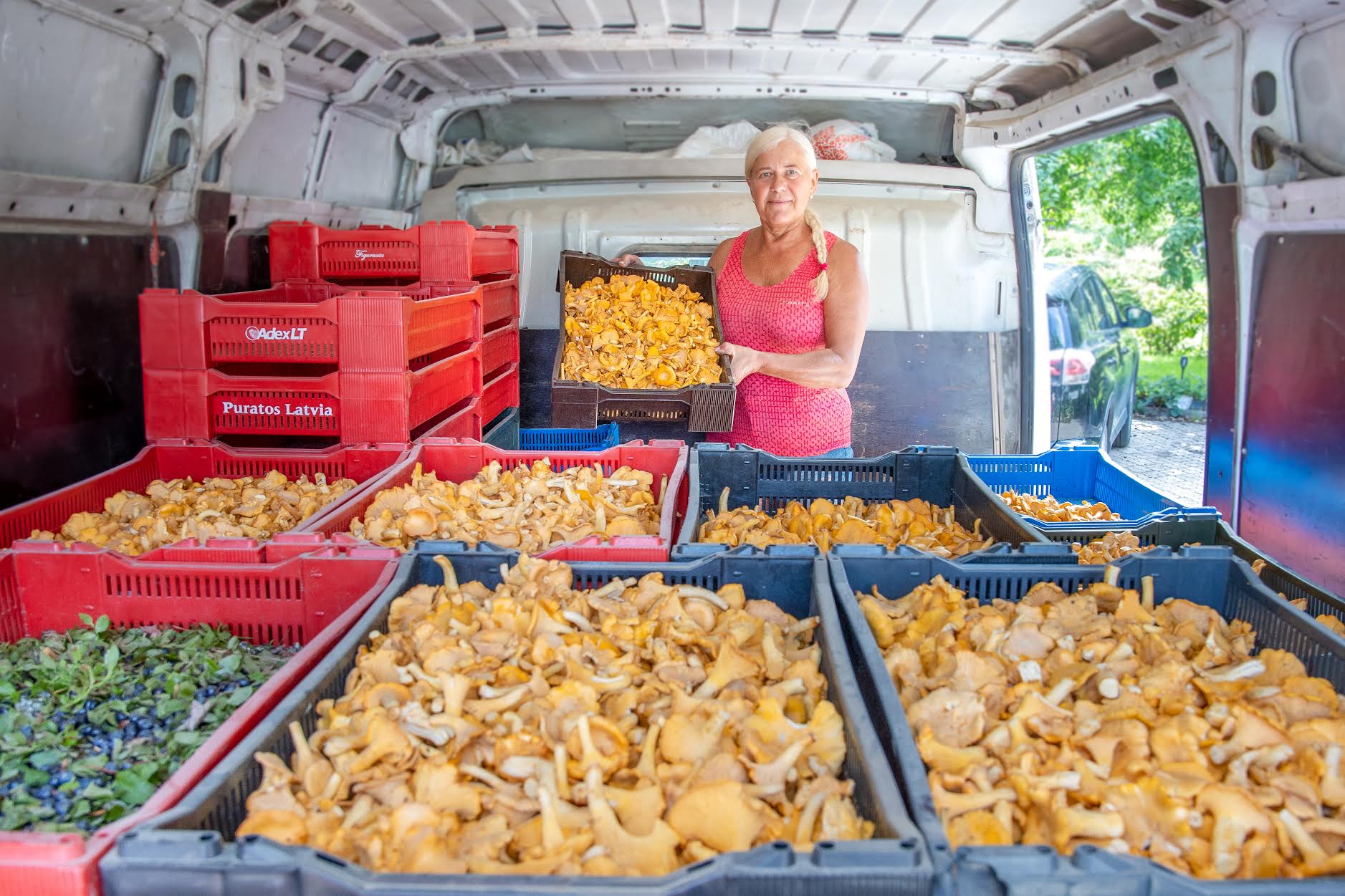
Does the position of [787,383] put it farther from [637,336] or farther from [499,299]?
[499,299]

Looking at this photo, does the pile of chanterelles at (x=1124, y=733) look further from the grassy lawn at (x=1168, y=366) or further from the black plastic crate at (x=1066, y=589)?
the grassy lawn at (x=1168, y=366)

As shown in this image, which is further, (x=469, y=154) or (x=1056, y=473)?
(x=469, y=154)

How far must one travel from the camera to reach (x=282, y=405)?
134 inches

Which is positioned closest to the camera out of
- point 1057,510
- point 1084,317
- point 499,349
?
point 1057,510

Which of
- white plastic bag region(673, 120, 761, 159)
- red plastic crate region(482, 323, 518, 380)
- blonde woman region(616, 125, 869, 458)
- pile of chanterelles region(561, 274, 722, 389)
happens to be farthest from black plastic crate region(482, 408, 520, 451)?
white plastic bag region(673, 120, 761, 159)

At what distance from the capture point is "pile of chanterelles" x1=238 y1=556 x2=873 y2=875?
131 centimetres

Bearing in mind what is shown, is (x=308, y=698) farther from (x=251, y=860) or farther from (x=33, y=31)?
(x=33, y=31)

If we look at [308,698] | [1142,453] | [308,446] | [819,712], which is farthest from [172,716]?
[1142,453]

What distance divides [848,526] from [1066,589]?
626 mm

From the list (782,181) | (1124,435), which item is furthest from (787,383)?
(1124,435)

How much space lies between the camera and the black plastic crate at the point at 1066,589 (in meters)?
1.16

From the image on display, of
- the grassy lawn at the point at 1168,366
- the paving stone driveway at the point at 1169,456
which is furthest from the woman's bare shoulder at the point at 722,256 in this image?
the grassy lawn at the point at 1168,366

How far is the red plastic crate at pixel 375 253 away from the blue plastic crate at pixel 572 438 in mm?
898

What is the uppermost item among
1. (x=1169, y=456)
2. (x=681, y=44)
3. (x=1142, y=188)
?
(x=1142, y=188)
